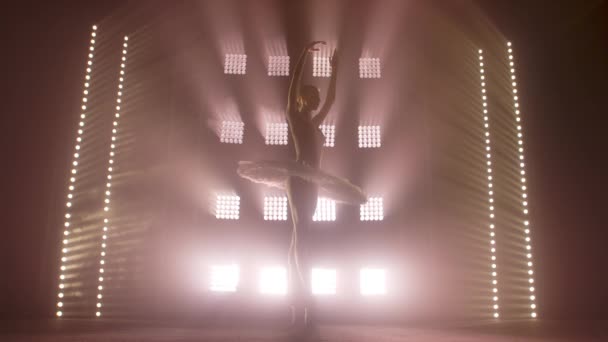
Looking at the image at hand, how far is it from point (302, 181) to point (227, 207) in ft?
9.50

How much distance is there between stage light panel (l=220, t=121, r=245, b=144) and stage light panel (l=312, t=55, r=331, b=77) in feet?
5.37

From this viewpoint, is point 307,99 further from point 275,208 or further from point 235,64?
point 235,64

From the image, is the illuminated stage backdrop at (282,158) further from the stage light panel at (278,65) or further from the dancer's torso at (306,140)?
the dancer's torso at (306,140)

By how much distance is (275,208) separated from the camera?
720cm

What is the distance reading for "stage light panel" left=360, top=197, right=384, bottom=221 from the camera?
279 inches

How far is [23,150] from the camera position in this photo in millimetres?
7520

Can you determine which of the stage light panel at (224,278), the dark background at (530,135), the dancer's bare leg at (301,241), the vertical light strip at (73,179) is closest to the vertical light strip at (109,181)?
the vertical light strip at (73,179)

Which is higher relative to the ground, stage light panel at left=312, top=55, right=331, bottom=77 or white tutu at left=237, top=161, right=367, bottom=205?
stage light panel at left=312, top=55, right=331, bottom=77

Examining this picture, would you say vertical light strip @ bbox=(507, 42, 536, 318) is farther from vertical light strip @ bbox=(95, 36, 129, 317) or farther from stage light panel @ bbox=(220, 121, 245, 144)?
vertical light strip @ bbox=(95, 36, 129, 317)

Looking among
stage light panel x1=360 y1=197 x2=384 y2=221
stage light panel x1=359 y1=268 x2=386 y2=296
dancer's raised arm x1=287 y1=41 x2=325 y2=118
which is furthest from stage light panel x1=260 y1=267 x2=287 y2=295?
dancer's raised arm x1=287 y1=41 x2=325 y2=118

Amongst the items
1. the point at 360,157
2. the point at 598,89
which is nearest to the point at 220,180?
the point at 360,157

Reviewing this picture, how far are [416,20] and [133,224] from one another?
6160mm

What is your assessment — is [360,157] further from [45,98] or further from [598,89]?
[45,98]

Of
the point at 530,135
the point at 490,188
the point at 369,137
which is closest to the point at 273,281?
the point at 369,137
